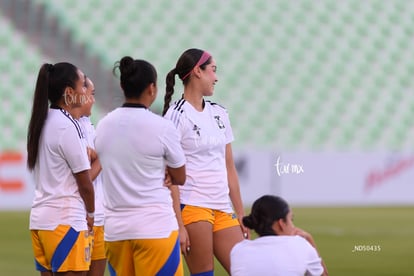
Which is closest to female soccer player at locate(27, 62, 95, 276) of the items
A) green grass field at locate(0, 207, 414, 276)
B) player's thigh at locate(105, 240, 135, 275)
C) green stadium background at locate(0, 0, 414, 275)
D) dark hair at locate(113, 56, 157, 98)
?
player's thigh at locate(105, 240, 135, 275)

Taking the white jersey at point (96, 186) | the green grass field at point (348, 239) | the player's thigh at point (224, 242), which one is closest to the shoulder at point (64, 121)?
the white jersey at point (96, 186)

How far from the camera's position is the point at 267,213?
3.89 meters

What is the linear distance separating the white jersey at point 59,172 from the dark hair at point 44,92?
0.10ft

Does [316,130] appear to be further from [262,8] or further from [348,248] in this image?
[348,248]

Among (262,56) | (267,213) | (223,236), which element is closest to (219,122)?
(223,236)

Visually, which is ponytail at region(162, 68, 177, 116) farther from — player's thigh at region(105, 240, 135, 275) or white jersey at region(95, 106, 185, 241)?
player's thigh at region(105, 240, 135, 275)

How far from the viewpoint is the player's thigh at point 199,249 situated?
17.1 ft

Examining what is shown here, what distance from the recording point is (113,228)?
4344 millimetres

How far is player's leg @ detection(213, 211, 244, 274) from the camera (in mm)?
5321

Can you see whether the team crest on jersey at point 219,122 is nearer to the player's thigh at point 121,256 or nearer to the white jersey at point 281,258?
the player's thigh at point 121,256

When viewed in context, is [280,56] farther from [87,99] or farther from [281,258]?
[281,258]

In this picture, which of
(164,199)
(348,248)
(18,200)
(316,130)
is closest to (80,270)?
(164,199)

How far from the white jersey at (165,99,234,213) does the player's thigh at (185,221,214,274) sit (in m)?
0.13

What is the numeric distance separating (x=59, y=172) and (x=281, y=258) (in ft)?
4.38
